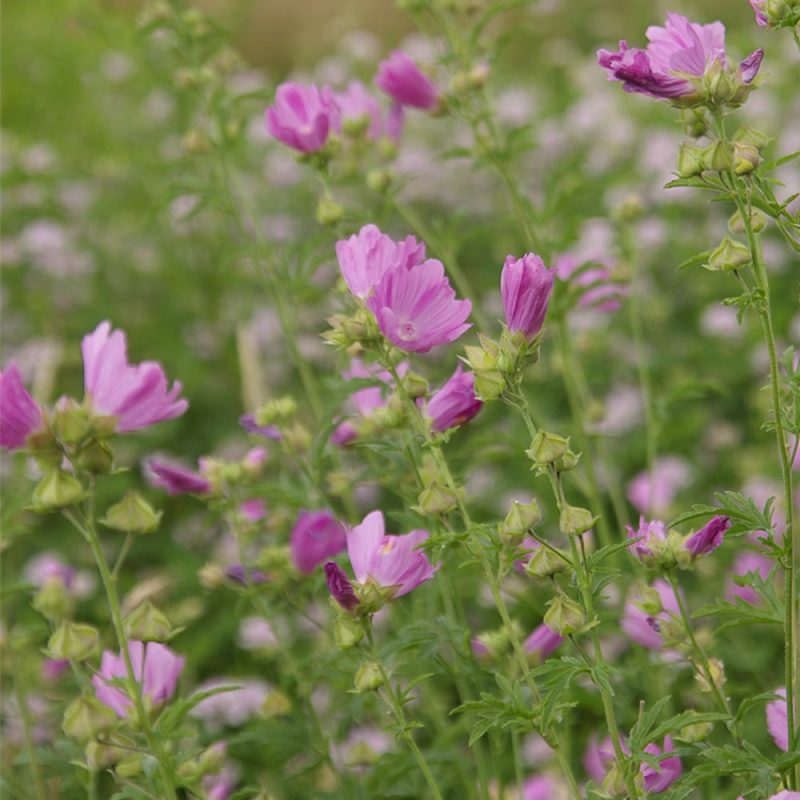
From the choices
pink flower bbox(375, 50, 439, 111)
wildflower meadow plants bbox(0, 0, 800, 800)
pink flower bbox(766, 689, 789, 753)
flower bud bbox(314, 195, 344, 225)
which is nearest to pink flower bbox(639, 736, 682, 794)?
wildflower meadow plants bbox(0, 0, 800, 800)

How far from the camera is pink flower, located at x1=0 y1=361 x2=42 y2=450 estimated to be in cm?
101

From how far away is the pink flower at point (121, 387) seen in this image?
1062 mm

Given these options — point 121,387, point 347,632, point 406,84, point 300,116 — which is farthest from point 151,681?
point 406,84

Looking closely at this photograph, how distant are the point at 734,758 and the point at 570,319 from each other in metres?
2.52

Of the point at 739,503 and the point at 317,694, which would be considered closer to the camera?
the point at 739,503

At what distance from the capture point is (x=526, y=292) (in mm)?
1055

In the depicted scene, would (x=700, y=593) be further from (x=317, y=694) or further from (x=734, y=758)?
(x=734, y=758)

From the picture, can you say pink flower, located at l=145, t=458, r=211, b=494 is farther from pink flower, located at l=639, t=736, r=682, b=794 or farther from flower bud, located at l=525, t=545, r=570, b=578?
pink flower, located at l=639, t=736, r=682, b=794

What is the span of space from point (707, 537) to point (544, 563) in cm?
19

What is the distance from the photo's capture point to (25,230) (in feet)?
12.6

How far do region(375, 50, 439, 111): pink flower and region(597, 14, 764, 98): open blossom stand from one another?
2.33 ft

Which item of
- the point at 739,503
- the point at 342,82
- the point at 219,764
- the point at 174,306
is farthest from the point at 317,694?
the point at 342,82

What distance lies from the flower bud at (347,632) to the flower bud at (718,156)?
54 centimetres

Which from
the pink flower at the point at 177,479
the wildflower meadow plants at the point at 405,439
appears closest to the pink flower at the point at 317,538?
the wildflower meadow plants at the point at 405,439
